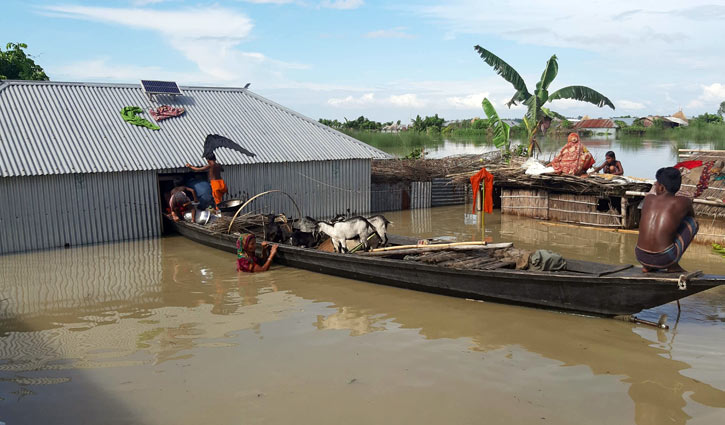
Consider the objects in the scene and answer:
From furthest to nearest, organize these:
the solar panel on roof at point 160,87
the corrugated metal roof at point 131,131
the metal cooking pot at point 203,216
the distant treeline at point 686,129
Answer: the distant treeline at point 686,129 < the solar panel on roof at point 160,87 < the metal cooking pot at point 203,216 < the corrugated metal roof at point 131,131

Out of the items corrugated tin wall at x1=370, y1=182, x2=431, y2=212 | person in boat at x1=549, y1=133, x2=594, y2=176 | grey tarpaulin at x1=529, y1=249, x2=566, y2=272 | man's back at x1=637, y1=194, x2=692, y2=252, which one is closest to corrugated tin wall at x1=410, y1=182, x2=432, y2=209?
corrugated tin wall at x1=370, y1=182, x2=431, y2=212

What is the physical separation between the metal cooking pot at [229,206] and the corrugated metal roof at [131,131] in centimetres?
124

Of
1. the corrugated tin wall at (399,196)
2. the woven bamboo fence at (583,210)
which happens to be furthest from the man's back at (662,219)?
the corrugated tin wall at (399,196)

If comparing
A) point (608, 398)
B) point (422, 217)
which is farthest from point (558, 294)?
point (422, 217)

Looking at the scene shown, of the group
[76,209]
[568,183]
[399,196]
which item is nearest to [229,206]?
[76,209]

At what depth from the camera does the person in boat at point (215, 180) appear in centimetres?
1274

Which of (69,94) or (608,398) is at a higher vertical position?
(69,94)

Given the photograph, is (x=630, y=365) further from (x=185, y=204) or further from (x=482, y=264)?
(x=185, y=204)

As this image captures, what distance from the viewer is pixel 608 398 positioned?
512cm

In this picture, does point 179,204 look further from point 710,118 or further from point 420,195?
point 710,118

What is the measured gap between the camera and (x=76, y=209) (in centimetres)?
1204

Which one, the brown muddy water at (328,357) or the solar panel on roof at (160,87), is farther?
the solar panel on roof at (160,87)

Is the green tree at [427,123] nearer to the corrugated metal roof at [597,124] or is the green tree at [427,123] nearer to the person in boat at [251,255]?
the corrugated metal roof at [597,124]

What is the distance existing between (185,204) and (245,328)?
6612mm
